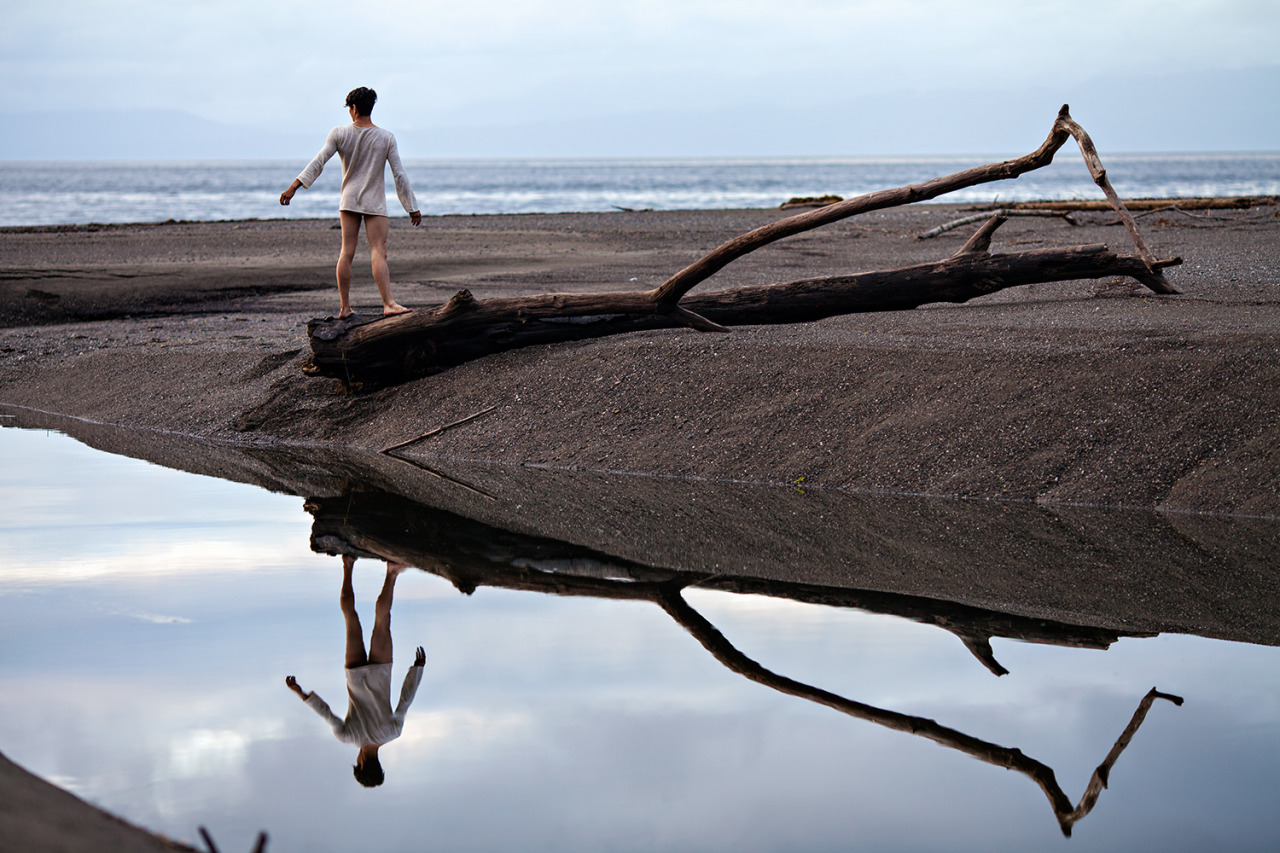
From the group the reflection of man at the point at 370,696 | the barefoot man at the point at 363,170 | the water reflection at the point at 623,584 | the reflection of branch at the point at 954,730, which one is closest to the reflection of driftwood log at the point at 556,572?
Result: the water reflection at the point at 623,584

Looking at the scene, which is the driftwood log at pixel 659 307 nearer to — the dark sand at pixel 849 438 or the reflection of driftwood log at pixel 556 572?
the dark sand at pixel 849 438

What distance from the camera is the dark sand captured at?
575 centimetres

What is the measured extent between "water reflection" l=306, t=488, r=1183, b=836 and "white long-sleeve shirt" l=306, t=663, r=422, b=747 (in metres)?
1.14

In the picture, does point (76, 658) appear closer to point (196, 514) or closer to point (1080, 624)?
point (196, 514)

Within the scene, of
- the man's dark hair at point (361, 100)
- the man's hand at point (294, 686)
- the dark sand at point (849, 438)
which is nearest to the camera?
the man's hand at point (294, 686)

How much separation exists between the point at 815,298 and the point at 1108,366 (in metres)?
2.71

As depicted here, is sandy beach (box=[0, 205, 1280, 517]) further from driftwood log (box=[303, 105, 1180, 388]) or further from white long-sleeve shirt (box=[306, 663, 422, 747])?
white long-sleeve shirt (box=[306, 663, 422, 747])

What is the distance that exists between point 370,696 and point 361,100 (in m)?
6.08

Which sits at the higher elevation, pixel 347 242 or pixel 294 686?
pixel 347 242

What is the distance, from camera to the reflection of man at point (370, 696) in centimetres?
365

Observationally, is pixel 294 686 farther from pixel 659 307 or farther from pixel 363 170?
pixel 659 307

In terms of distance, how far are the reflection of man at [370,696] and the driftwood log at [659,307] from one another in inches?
197

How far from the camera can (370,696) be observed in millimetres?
4074

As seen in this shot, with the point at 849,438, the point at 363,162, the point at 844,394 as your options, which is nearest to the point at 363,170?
the point at 363,162
